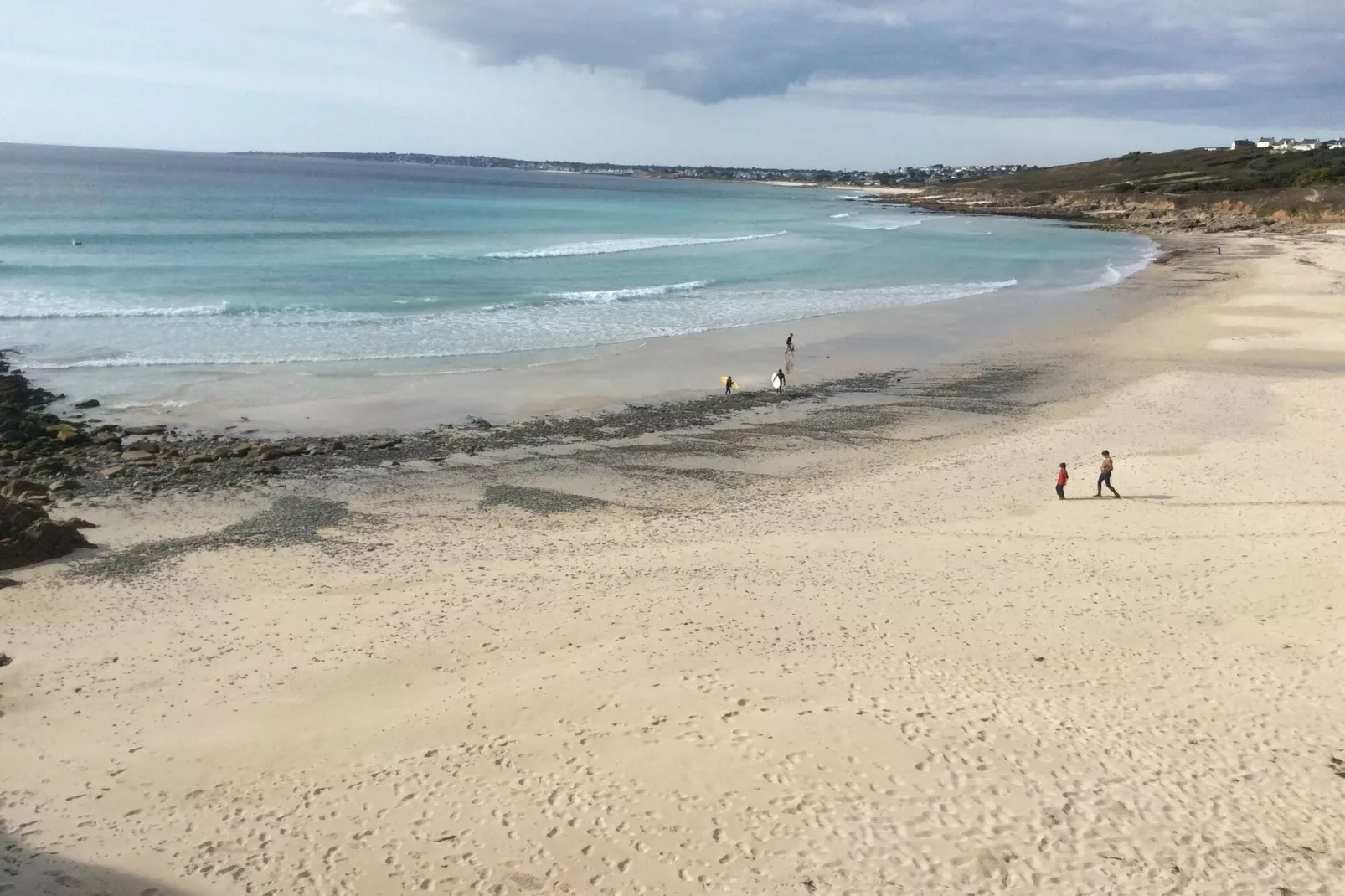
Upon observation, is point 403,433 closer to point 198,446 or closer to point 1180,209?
point 198,446

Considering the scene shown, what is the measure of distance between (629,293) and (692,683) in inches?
1231

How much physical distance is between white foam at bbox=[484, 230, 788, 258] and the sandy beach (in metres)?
36.3

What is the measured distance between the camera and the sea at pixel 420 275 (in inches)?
1096

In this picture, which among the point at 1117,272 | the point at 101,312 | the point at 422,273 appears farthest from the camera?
the point at 1117,272

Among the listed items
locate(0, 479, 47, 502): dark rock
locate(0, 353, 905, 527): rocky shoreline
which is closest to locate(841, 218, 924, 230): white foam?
locate(0, 353, 905, 527): rocky shoreline

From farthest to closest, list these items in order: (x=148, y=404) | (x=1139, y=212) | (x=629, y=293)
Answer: (x=1139, y=212) → (x=629, y=293) → (x=148, y=404)

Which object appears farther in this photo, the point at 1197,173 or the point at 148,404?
the point at 1197,173

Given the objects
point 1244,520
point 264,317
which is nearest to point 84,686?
point 1244,520

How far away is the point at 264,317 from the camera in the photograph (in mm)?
30984

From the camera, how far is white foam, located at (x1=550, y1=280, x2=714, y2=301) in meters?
37.5

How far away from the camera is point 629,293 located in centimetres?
3916

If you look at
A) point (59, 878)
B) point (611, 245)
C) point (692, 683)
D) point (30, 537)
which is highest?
point (611, 245)

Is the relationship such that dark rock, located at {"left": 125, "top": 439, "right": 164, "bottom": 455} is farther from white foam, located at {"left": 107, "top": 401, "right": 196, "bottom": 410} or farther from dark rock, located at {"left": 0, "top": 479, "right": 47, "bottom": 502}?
white foam, located at {"left": 107, "top": 401, "right": 196, "bottom": 410}

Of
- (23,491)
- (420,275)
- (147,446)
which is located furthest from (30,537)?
(420,275)
